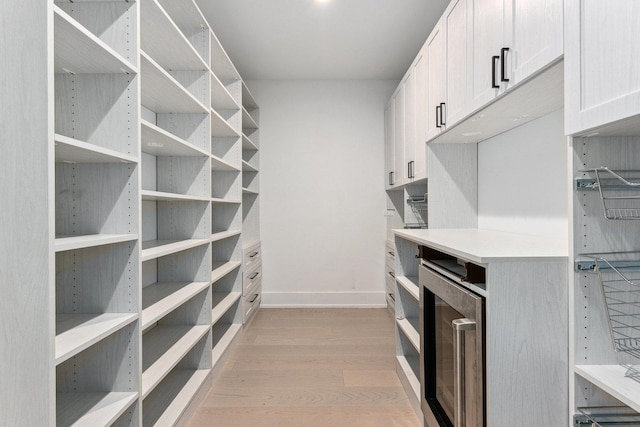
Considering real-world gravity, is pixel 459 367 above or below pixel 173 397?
above

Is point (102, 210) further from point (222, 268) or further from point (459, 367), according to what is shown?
point (222, 268)

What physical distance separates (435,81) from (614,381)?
6.59 ft

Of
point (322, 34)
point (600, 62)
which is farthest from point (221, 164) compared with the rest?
point (600, 62)

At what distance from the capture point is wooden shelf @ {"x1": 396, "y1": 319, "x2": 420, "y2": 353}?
2.15m

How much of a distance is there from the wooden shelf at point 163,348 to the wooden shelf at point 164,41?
5.53 feet

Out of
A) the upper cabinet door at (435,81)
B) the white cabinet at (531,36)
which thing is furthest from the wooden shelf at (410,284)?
the white cabinet at (531,36)

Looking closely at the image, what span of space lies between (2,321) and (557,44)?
5.67 ft

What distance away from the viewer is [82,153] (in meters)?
1.29

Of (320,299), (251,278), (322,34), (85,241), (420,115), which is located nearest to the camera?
(85,241)

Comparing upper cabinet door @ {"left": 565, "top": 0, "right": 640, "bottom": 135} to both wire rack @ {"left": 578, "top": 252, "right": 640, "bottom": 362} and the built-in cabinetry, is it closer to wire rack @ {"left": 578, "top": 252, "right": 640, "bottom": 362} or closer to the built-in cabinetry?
the built-in cabinetry

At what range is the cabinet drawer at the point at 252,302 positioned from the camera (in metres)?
3.74

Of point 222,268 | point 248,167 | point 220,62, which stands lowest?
point 222,268

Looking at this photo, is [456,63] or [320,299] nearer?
[456,63]

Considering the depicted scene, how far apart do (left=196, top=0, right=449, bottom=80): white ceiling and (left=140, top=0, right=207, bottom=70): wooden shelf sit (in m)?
0.73
